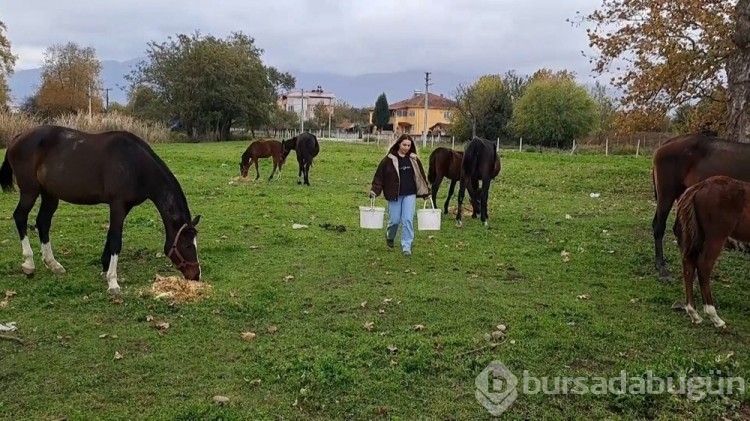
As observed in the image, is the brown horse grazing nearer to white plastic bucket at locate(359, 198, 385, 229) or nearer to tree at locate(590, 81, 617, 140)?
white plastic bucket at locate(359, 198, 385, 229)

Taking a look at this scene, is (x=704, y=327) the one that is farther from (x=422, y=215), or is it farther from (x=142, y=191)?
(x=142, y=191)

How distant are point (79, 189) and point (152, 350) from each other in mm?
2939

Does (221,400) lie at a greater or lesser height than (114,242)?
lesser

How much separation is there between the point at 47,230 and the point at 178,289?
2307 millimetres

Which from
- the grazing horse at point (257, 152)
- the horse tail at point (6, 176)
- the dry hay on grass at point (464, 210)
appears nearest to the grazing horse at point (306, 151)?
the grazing horse at point (257, 152)

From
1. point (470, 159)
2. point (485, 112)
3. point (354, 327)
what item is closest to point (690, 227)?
point (354, 327)

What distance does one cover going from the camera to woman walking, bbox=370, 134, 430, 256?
27.0 feet

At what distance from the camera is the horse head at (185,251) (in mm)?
6508

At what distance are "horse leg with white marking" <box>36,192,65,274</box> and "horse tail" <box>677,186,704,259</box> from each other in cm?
688

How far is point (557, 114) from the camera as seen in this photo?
47594 millimetres

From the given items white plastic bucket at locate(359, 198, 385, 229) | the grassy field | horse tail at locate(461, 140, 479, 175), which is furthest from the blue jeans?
horse tail at locate(461, 140, 479, 175)

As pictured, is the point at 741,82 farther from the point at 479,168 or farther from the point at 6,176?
the point at 6,176

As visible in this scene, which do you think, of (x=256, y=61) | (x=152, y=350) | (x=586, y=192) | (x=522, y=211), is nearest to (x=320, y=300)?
(x=152, y=350)

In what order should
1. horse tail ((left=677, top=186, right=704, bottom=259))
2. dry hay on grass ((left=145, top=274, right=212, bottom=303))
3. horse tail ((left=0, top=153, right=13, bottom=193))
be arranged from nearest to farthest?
horse tail ((left=677, top=186, right=704, bottom=259))
dry hay on grass ((left=145, top=274, right=212, bottom=303))
horse tail ((left=0, top=153, right=13, bottom=193))
